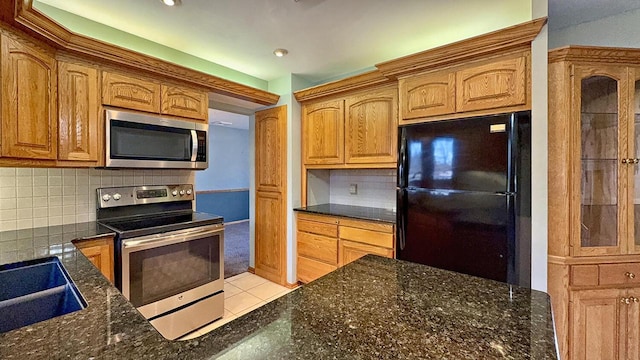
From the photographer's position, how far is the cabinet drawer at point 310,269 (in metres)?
2.90

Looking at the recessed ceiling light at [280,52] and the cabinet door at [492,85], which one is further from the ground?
the recessed ceiling light at [280,52]

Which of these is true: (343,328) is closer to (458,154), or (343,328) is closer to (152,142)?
(458,154)

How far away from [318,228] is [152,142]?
1.70 metres

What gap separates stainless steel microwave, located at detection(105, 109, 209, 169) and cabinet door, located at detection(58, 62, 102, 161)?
9 centimetres

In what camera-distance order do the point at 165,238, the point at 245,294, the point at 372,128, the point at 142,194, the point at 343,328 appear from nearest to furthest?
1. the point at 343,328
2. the point at 165,238
3. the point at 142,194
4. the point at 372,128
5. the point at 245,294

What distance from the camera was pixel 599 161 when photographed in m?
1.78

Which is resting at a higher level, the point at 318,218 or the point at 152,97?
the point at 152,97

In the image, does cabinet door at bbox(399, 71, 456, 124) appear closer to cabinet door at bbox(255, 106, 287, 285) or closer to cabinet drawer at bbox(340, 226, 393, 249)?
cabinet drawer at bbox(340, 226, 393, 249)

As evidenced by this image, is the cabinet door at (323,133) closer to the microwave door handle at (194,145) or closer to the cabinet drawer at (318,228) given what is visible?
the cabinet drawer at (318,228)

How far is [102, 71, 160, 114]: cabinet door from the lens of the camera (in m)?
2.06

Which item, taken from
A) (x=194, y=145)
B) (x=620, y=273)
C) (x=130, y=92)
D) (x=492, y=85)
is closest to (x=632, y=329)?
(x=620, y=273)

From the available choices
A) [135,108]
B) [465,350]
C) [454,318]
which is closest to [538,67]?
[454,318]

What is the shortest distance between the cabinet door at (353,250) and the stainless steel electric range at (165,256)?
112cm

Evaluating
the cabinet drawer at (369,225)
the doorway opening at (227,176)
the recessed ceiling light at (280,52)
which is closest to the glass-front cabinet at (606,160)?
the cabinet drawer at (369,225)
